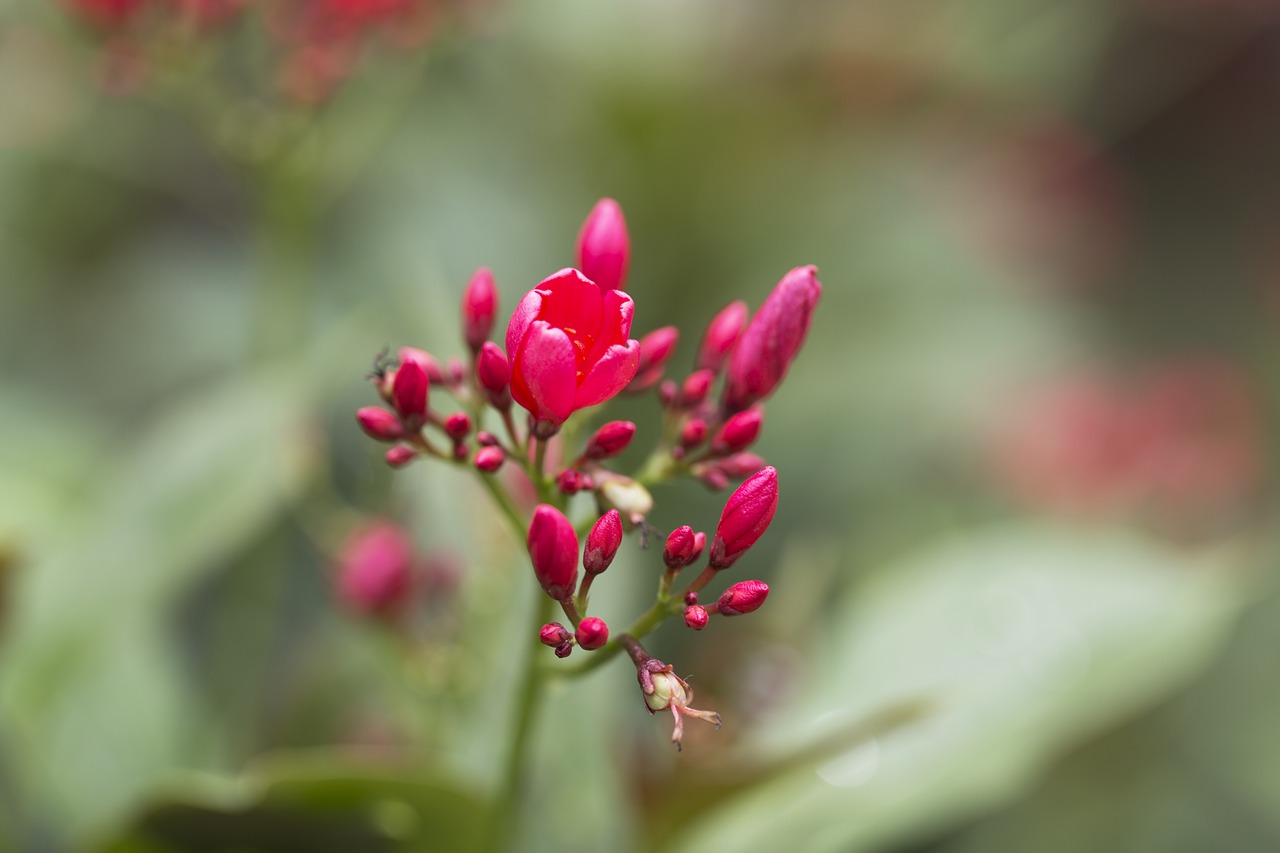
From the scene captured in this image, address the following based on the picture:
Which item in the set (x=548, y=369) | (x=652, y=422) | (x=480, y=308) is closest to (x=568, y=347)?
(x=548, y=369)

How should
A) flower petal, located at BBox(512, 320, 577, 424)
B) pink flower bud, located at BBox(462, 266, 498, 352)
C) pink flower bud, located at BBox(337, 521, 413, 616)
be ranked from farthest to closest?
pink flower bud, located at BBox(337, 521, 413, 616) → pink flower bud, located at BBox(462, 266, 498, 352) → flower petal, located at BBox(512, 320, 577, 424)

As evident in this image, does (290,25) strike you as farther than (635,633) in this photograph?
Yes

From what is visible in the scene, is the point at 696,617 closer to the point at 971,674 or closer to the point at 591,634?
the point at 591,634

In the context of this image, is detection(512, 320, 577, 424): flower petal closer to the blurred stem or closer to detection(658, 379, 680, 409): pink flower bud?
detection(658, 379, 680, 409): pink flower bud

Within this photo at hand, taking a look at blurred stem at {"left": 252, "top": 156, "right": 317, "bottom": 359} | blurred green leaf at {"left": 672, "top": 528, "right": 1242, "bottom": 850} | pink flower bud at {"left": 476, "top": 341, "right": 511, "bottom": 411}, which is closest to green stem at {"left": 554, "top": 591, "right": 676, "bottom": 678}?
pink flower bud at {"left": 476, "top": 341, "right": 511, "bottom": 411}

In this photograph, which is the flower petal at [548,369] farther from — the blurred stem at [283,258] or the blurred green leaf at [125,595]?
the blurred stem at [283,258]

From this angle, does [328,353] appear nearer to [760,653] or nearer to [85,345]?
[760,653]
